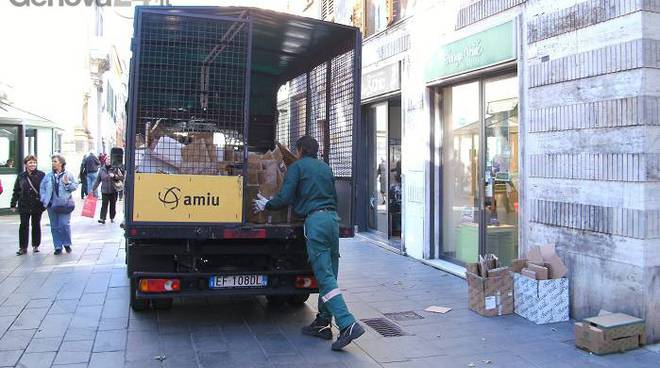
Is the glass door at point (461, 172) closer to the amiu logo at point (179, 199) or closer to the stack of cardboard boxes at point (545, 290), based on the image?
the stack of cardboard boxes at point (545, 290)

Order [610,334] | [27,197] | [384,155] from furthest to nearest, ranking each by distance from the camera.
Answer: [384,155]
[27,197]
[610,334]

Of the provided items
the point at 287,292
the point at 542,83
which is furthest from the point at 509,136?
the point at 287,292

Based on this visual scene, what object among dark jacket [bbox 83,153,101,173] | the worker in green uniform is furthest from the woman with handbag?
dark jacket [bbox 83,153,101,173]

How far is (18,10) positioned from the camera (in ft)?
82.0

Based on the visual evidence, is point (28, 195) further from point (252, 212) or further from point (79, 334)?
point (252, 212)

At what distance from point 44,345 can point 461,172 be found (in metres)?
5.58

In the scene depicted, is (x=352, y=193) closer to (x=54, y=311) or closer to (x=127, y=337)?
(x=127, y=337)

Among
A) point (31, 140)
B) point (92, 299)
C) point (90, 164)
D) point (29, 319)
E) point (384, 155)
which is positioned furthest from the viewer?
point (90, 164)

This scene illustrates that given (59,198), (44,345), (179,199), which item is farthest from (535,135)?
(59,198)

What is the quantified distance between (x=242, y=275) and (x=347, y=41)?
2574 millimetres

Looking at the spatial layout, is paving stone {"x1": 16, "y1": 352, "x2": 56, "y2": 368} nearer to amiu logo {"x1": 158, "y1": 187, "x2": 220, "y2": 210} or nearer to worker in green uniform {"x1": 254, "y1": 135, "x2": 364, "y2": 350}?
amiu logo {"x1": 158, "y1": 187, "x2": 220, "y2": 210}

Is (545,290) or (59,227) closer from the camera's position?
(545,290)

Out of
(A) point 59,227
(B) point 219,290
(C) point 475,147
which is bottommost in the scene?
(B) point 219,290

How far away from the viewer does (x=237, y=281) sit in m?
5.28
